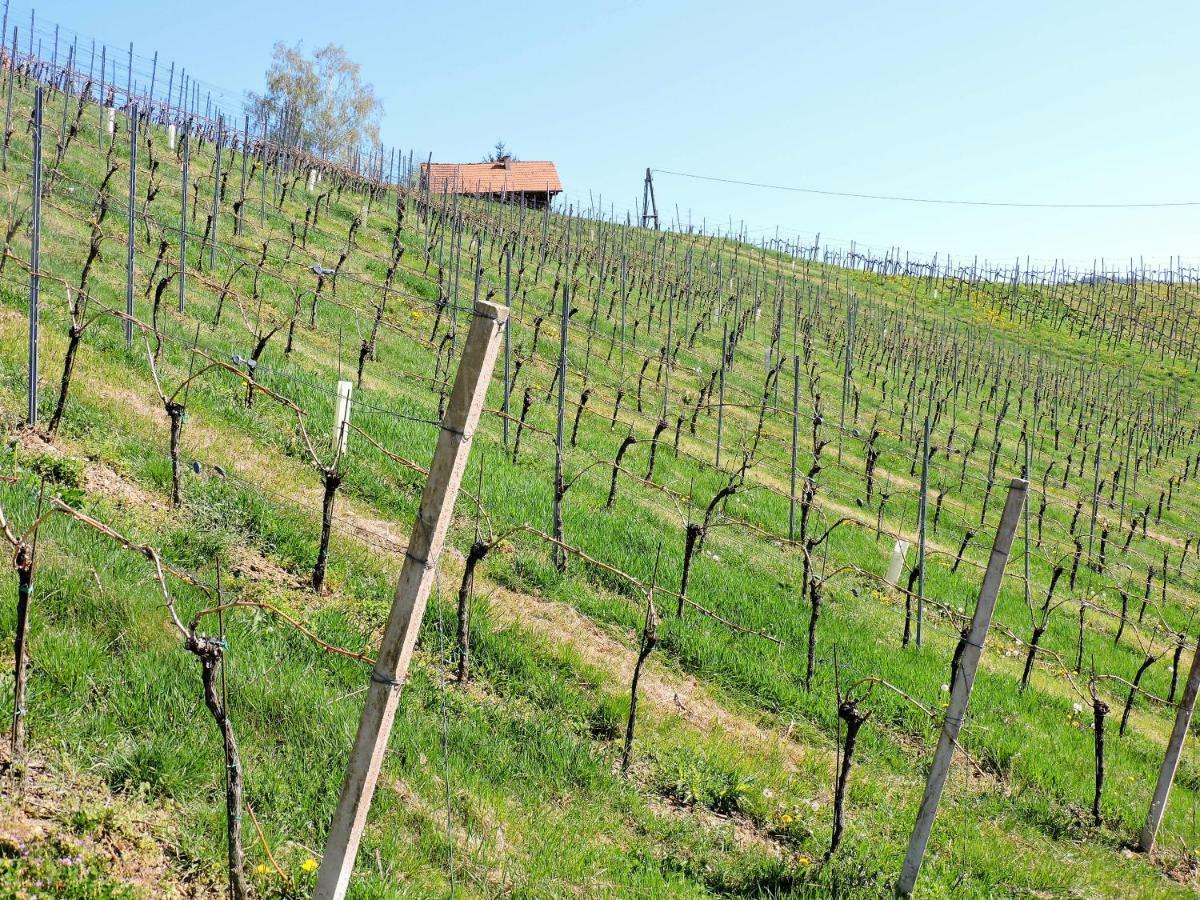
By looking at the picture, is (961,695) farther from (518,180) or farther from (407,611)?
(518,180)

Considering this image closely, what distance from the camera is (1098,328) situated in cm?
5850

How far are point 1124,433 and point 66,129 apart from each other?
34.6 metres

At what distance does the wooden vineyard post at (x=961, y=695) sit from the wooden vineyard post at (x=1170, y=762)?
2620 millimetres

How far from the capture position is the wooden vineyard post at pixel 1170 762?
20.9 ft

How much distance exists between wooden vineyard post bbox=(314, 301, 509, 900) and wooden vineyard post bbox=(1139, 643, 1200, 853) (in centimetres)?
580

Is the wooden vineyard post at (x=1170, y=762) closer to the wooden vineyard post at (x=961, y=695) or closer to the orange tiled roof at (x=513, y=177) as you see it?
the wooden vineyard post at (x=961, y=695)

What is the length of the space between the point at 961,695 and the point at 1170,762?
8.98ft

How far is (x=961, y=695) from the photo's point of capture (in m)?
4.82

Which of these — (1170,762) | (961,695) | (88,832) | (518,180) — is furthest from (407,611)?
(518,180)

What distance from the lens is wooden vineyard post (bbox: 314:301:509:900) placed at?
115 inches

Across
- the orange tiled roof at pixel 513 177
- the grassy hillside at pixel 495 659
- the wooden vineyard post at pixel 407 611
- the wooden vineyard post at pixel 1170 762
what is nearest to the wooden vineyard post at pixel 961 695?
the grassy hillside at pixel 495 659

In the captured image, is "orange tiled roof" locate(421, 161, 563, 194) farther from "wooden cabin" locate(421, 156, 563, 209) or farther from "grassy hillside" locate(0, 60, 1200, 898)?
"grassy hillside" locate(0, 60, 1200, 898)

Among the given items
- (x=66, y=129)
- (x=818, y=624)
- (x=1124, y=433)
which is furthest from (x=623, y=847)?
(x=1124, y=433)

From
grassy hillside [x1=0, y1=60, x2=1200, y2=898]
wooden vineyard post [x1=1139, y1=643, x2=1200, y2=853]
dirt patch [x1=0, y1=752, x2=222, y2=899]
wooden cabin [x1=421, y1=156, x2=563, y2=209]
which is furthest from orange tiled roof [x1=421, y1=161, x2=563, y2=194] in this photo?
dirt patch [x1=0, y1=752, x2=222, y2=899]
